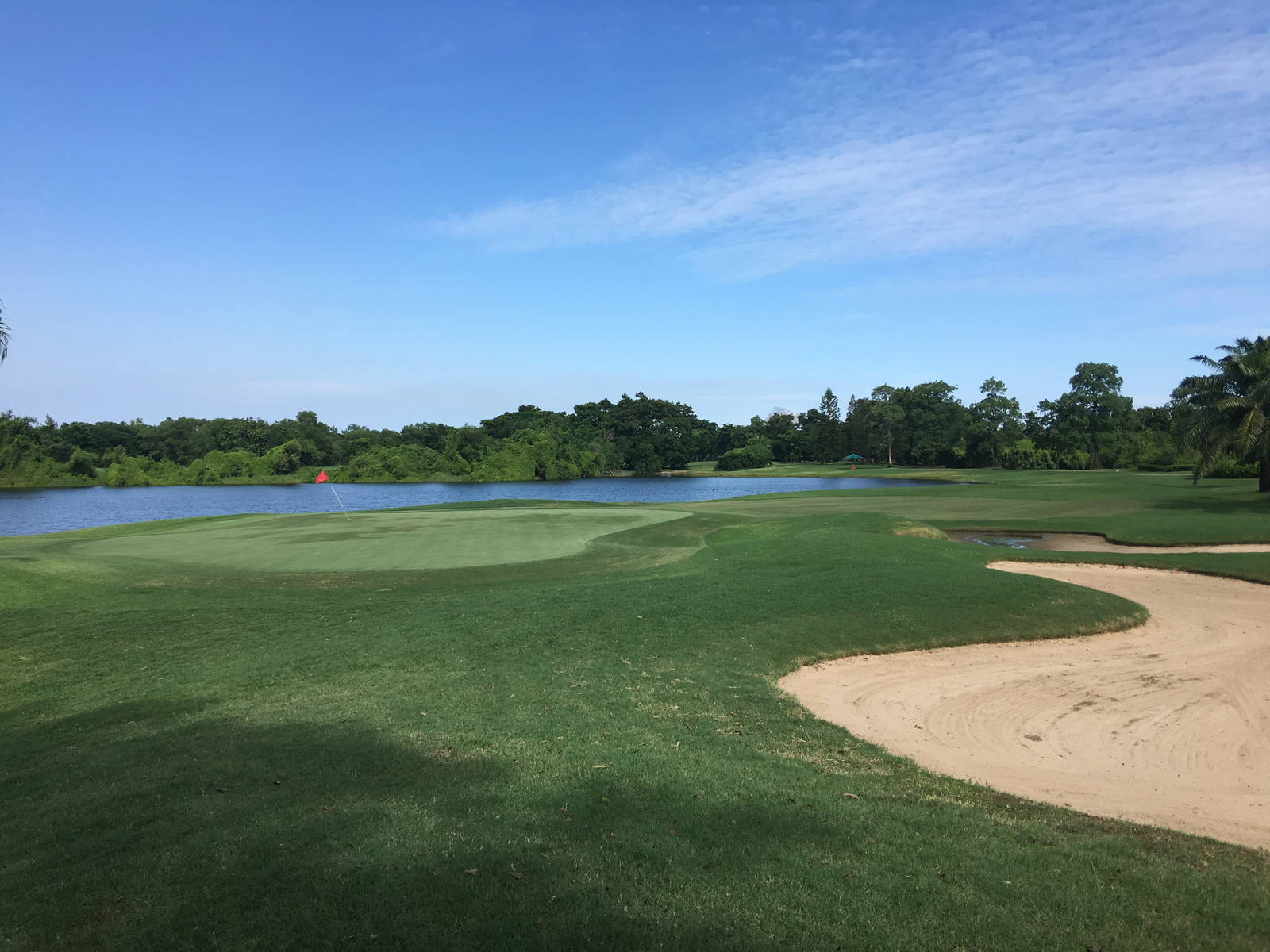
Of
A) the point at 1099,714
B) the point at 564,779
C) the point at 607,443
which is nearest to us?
the point at 564,779

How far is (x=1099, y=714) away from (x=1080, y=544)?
20155 millimetres

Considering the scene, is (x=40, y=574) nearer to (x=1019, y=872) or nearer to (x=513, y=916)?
(x=513, y=916)

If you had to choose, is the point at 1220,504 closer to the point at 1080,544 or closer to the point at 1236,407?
the point at 1236,407

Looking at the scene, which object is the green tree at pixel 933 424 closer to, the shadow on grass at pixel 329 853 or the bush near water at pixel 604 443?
the bush near water at pixel 604 443

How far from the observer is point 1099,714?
10.9m

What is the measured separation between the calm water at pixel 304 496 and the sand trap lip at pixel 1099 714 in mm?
52505

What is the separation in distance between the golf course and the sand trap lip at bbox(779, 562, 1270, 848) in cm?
14

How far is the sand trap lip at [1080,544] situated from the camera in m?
25.4

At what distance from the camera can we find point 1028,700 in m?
11.4

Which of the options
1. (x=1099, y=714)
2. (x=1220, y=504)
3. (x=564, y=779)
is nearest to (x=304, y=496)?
(x=1220, y=504)

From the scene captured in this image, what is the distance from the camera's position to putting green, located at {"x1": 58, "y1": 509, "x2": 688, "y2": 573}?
2470 centimetres

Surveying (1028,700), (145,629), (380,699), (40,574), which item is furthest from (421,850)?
(40,574)

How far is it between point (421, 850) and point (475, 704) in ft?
14.0

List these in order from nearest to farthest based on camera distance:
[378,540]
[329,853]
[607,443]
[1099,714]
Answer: [329,853] < [1099,714] < [378,540] < [607,443]
